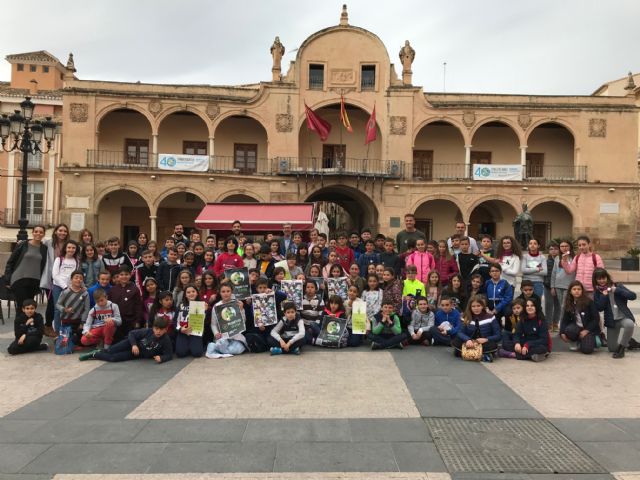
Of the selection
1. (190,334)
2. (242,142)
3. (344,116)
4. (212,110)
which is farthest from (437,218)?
(190,334)

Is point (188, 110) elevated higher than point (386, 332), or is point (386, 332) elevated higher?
point (188, 110)

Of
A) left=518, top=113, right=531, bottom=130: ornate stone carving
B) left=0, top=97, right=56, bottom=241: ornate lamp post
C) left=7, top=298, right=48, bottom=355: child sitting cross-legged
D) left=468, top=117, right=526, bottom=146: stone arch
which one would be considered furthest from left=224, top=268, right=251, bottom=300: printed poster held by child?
left=518, top=113, right=531, bottom=130: ornate stone carving

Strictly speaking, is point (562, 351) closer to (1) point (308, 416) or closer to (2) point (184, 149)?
(1) point (308, 416)

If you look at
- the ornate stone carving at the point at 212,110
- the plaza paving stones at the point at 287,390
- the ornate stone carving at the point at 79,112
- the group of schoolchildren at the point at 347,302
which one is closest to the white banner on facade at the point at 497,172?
the ornate stone carving at the point at 212,110

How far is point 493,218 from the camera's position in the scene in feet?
87.9

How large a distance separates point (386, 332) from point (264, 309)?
1897 mm

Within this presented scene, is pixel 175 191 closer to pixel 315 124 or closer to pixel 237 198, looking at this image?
pixel 237 198

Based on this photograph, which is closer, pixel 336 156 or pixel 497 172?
pixel 497 172

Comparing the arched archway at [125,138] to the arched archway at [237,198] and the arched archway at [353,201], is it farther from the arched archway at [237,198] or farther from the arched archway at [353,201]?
the arched archway at [353,201]

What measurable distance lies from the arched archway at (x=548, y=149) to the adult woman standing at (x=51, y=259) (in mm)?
24441

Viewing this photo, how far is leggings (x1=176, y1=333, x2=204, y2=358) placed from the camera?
264 inches

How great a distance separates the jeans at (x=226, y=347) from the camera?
683 cm

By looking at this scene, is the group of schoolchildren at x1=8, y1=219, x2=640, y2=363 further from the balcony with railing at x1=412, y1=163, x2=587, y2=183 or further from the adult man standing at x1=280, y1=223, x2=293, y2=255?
the balcony with railing at x1=412, y1=163, x2=587, y2=183

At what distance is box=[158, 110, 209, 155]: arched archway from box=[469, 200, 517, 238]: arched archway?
51.5ft
